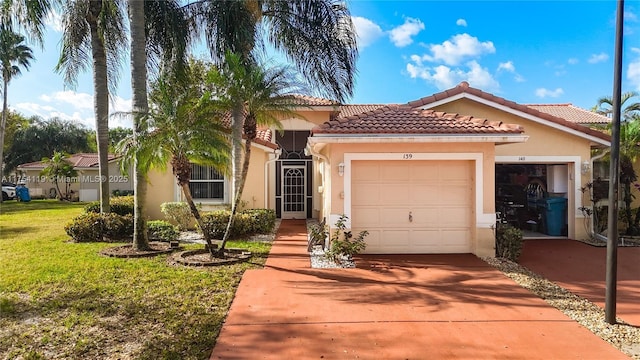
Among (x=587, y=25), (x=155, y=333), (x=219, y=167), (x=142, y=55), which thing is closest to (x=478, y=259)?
(x=587, y=25)

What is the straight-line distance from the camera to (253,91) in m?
10.0

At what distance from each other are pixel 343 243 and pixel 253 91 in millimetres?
4519

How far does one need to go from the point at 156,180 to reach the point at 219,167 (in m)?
6.97

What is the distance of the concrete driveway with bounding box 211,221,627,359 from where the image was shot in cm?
515

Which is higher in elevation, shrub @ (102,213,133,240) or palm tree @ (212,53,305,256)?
palm tree @ (212,53,305,256)

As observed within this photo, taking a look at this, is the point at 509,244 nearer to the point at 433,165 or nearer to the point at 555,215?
the point at 433,165

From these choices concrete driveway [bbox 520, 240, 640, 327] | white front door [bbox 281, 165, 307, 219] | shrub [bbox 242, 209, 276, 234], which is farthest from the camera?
white front door [bbox 281, 165, 307, 219]

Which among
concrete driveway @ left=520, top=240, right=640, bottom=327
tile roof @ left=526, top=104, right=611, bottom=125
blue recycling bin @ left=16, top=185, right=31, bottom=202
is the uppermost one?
tile roof @ left=526, top=104, right=611, bottom=125

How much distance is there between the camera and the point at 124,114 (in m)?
10.4

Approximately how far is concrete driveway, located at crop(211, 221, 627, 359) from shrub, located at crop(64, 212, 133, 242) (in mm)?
6864

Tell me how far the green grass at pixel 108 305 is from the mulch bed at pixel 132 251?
1.08 feet

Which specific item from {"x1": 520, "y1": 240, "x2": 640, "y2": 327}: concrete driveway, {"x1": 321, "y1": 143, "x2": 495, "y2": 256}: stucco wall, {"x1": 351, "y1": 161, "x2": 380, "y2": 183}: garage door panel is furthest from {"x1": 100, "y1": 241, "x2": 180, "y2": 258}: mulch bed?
{"x1": 520, "y1": 240, "x2": 640, "y2": 327}: concrete driveway

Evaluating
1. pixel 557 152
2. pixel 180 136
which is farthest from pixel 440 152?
pixel 180 136

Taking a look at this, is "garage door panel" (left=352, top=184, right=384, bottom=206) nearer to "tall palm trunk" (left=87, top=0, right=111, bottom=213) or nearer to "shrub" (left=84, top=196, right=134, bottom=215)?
"tall palm trunk" (left=87, top=0, right=111, bottom=213)
